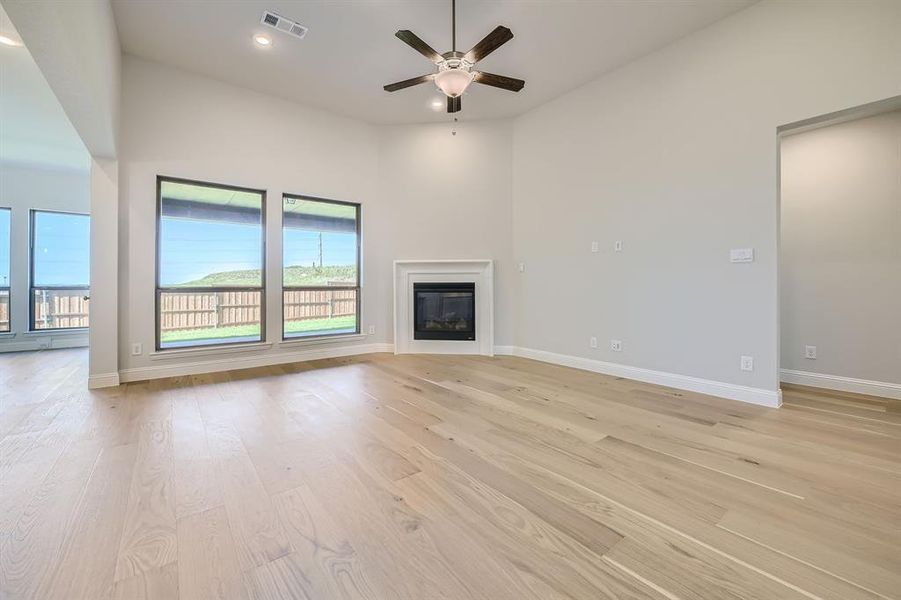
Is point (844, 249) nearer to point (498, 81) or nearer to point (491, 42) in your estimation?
point (498, 81)

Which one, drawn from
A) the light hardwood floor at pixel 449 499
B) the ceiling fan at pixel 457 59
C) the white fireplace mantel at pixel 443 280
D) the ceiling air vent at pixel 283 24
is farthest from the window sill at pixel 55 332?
the ceiling fan at pixel 457 59

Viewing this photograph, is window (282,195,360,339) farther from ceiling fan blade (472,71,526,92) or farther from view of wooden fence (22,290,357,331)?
ceiling fan blade (472,71,526,92)

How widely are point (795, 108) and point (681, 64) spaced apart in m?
1.12

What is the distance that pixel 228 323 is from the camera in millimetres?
4426

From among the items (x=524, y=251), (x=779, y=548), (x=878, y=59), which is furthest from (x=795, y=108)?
(x=779, y=548)

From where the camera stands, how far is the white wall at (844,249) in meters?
3.29

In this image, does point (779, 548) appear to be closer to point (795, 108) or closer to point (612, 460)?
point (612, 460)

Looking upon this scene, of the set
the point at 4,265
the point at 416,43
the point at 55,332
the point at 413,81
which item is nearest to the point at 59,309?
the point at 55,332

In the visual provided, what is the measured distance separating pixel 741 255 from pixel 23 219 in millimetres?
10088

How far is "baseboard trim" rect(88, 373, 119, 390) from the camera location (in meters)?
3.54

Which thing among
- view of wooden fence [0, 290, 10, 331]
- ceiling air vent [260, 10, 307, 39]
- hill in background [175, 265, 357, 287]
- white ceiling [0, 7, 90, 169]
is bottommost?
view of wooden fence [0, 290, 10, 331]

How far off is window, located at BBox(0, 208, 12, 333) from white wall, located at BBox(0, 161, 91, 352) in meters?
0.07

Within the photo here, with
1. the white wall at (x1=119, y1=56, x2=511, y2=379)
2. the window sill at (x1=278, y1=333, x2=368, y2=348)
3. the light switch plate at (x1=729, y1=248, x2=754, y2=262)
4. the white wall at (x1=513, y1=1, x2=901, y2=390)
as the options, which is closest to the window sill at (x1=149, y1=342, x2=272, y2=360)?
the white wall at (x1=119, y1=56, x2=511, y2=379)

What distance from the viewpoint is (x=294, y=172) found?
4.72m
